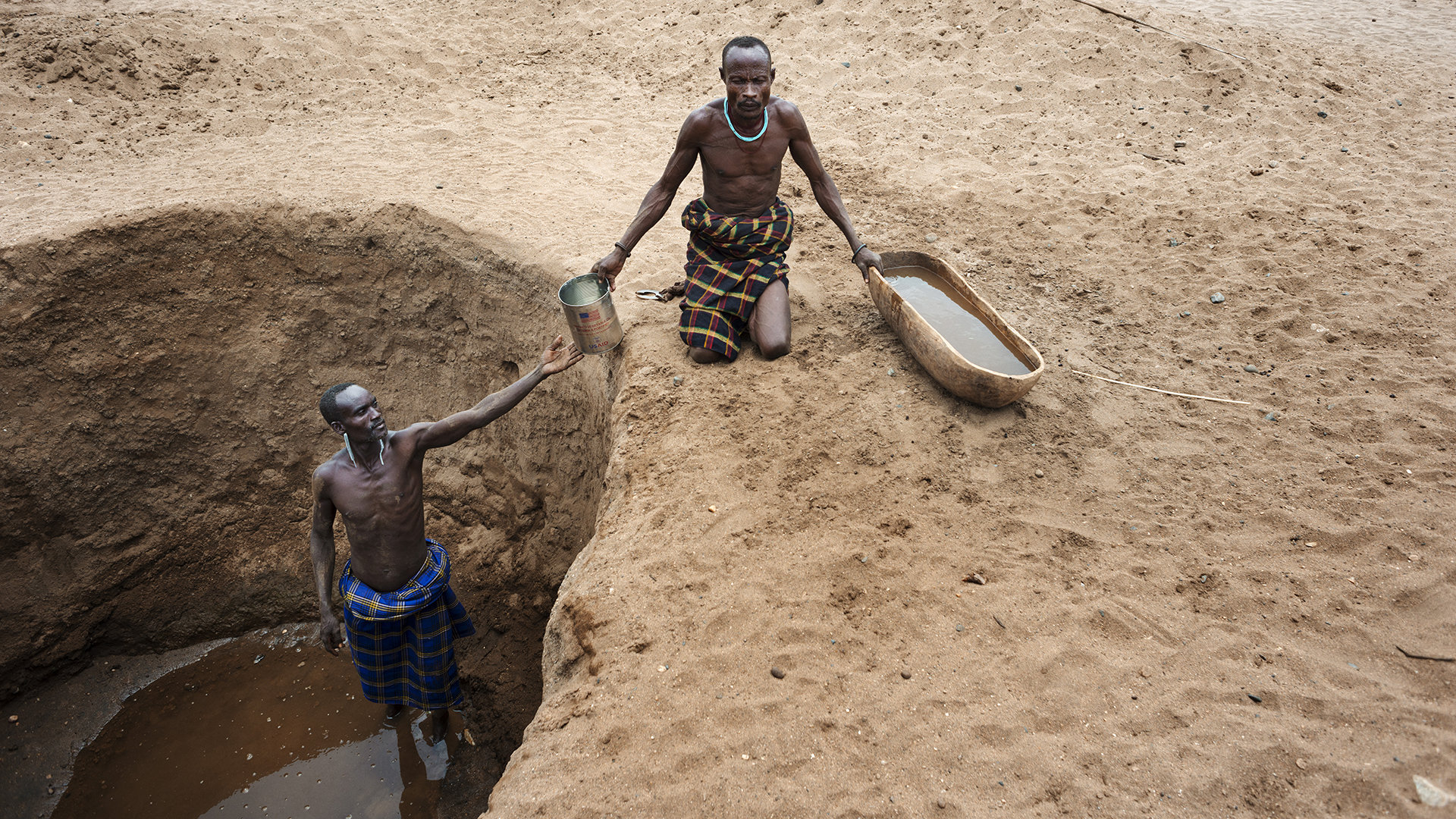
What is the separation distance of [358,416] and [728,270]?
5.72ft

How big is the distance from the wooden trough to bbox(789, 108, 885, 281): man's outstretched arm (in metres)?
0.07

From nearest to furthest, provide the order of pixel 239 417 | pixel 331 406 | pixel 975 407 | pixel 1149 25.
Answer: pixel 331 406, pixel 975 407, pixel 239 417, pixel 1149 25

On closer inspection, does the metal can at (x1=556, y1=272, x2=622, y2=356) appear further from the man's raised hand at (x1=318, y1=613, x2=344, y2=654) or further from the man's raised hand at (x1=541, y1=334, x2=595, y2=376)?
the man's raised hand at (x1=318, y1=613, x2=344, y2=654)

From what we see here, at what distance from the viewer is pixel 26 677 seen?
189 inches

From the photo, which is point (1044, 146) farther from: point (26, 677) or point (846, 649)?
point (26, 677)

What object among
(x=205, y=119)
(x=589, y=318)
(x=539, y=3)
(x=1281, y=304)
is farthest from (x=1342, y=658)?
(x=539, y=3)

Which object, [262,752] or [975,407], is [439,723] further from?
[975,407]

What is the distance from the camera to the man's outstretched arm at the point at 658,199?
3.47m

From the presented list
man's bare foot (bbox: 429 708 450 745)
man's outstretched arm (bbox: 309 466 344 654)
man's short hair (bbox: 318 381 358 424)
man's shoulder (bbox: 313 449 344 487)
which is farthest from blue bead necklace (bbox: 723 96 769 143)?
man's bare foot (bbox: 429 708 450 745)

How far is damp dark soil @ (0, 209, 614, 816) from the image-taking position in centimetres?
444

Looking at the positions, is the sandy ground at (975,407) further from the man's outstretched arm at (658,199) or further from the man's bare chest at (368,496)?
the man's bare chest at (368,496)

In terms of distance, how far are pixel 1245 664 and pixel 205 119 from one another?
7.44 metres

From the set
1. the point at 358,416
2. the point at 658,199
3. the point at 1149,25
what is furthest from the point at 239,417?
the point at 1149,25

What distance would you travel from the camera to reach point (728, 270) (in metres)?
3.67
